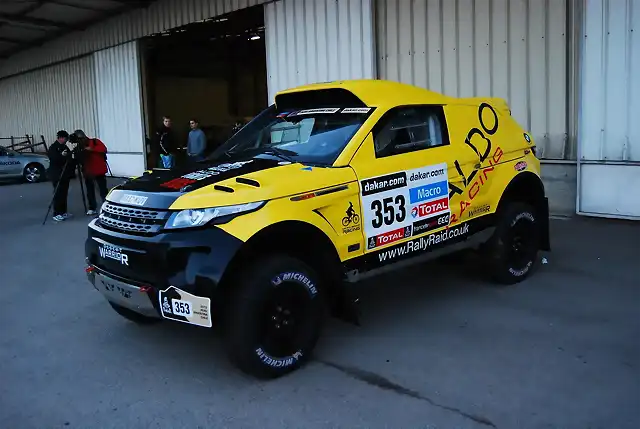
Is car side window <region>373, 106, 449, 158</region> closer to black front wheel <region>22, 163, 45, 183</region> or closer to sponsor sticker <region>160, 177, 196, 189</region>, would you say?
sponsor sticker <region>160, 177, 196, 189</region>

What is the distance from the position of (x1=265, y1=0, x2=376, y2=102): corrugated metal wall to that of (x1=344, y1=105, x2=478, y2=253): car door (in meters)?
6.84

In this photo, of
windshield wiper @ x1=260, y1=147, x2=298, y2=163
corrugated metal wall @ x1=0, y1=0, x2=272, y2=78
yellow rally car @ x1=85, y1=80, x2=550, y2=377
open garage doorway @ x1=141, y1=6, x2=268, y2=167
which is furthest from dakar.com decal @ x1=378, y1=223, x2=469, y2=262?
open garage doorway @ x1=141, y1=6, x2=268, y2=167

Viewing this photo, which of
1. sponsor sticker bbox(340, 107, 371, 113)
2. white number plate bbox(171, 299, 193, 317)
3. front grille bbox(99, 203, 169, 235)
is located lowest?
white number plate bbox(171, 299, 193, 317)

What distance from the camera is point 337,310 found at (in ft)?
15.3

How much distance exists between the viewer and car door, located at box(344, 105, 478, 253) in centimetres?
473

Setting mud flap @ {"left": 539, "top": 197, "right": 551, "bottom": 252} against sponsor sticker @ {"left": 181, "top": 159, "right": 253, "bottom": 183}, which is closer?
sponsor sticker @ {"left": 181, "top": 159, "right": 253, "bottom": 183}

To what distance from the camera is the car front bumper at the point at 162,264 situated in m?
3.89

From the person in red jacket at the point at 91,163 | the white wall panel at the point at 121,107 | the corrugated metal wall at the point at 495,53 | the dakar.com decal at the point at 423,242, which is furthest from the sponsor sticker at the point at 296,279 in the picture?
the white wall panel at the point at 121,107

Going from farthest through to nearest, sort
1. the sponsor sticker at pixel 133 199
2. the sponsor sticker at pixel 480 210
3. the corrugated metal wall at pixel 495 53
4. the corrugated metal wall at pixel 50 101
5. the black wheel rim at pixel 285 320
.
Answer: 1. the corrugated metal wall at pixel 50 101
2. the corrugated metal wall at pixel 495 53
3. the sponsor sticker at pixel 480 210
4. the sponsor sticker at pixel 133 199
5. the black wheel rim at pixel 285 320

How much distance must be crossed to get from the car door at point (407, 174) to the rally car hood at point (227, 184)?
292 mm

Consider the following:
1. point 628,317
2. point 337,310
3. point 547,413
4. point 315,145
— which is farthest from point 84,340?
point 628,317

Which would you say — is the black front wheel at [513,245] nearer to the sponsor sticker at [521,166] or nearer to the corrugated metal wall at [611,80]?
the sponsor sticker at [521,166]

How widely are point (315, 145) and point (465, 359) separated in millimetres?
2035

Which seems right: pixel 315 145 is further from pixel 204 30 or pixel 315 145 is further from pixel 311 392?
pixel 204 30
